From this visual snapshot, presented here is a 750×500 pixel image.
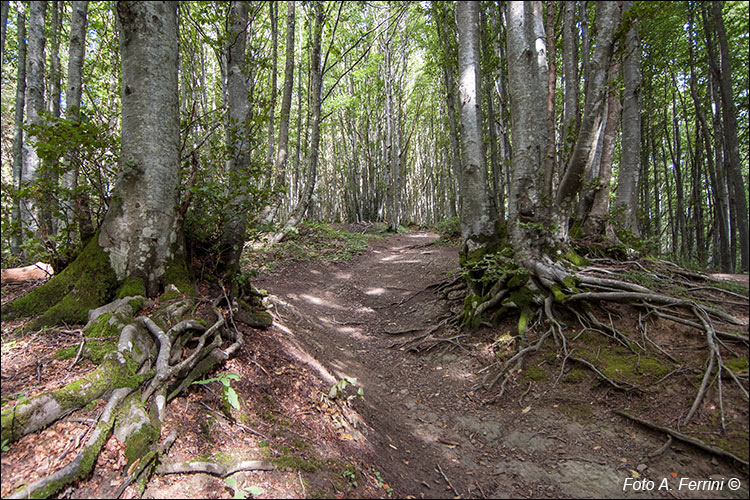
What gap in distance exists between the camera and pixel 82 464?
1.79m

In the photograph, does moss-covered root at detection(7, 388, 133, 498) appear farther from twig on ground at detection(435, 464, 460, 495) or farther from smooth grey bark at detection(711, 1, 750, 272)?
smooth grey bark at detection(711, 1, 750, 272)

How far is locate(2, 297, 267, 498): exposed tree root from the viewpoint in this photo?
1.85 metres

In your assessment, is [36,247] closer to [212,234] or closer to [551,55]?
[212,234]

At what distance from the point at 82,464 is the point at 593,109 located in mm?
6325

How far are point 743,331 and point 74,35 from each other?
37.7 ft

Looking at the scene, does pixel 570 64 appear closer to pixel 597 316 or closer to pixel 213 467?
pixel 597 316

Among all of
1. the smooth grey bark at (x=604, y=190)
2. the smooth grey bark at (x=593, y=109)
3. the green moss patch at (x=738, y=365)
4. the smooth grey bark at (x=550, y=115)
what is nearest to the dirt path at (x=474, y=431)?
the green moss patch at (x=738, y=365)

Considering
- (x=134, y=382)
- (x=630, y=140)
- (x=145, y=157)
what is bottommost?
(x=134, y=382)

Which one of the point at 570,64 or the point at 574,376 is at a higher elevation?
the point at 570,64

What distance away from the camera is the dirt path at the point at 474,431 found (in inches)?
108

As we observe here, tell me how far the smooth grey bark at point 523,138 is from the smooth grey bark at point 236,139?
4.04 meters

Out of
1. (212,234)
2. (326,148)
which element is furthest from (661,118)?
(326,148)

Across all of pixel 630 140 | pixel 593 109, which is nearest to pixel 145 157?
pixel 593 109

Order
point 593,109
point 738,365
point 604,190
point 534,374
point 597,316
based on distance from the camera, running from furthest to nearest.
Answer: point 604,190, point 593,109, point 597,316, point 534,374, point 738,365
